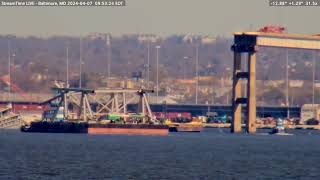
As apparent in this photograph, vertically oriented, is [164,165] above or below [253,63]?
below

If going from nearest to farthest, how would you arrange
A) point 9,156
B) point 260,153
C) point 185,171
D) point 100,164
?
1. point 185,171
2. point 100,164
3. point 9,156
4. point 260,153

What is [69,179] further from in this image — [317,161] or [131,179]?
[317,161]

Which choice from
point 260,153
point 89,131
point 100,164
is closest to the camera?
point 100,164

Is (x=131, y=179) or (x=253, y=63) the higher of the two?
(x=253, y=63)

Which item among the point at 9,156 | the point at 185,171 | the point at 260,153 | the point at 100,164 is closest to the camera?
the point at 185,171

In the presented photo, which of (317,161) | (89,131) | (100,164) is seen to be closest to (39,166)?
(100,164)

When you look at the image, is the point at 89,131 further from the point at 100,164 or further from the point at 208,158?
the point at 100,164

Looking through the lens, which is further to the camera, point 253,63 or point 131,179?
point 253,63

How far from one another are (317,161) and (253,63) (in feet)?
293

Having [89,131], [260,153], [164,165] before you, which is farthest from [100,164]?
[89,131]

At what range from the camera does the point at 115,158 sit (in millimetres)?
108188

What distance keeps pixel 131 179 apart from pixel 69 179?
4.17 meters

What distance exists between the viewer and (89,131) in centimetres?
19838

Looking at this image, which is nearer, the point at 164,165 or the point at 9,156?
the point at 164,165
